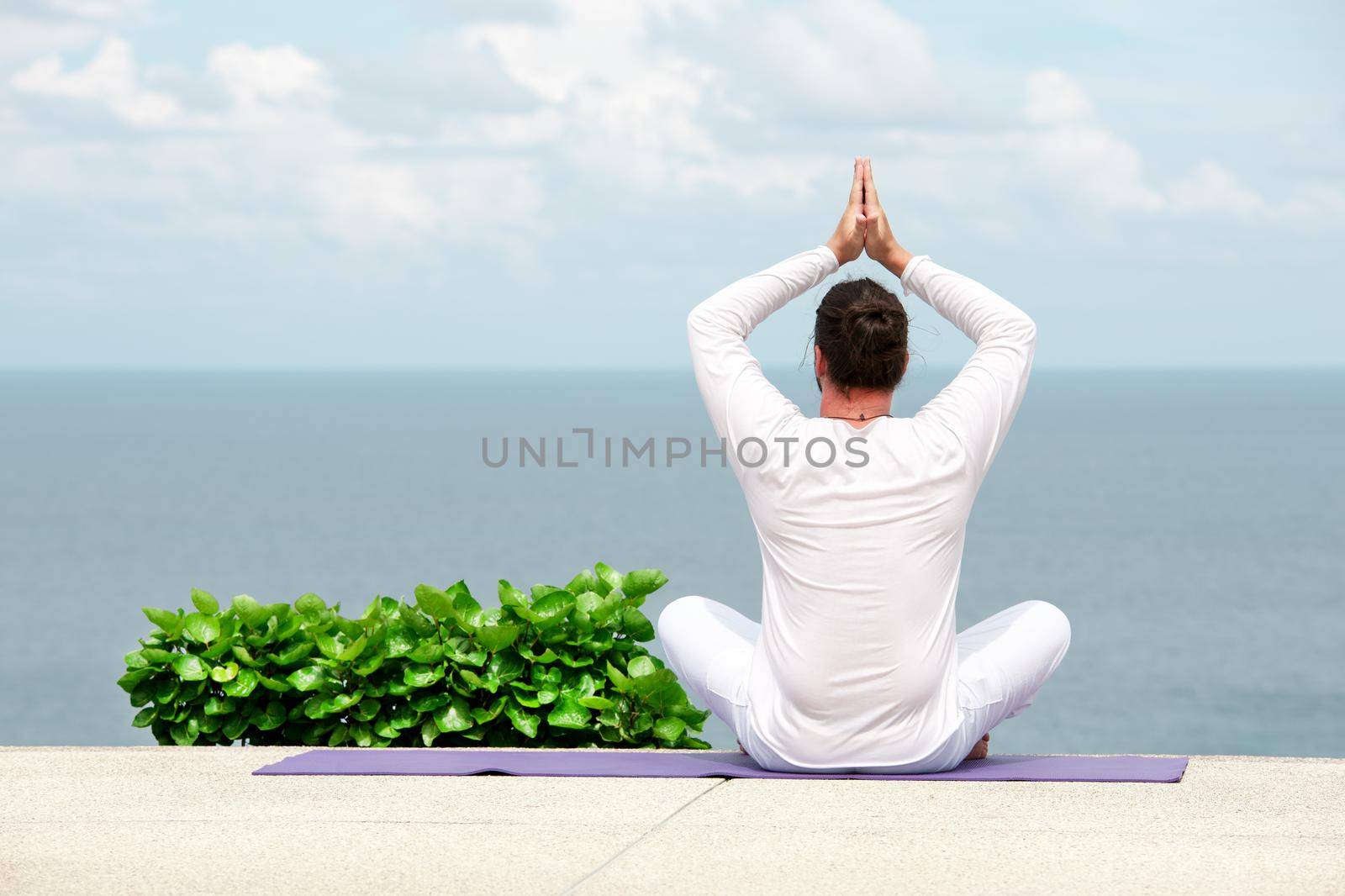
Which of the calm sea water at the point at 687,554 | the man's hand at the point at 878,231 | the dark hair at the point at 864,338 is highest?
the man's hand at the point at 878,231

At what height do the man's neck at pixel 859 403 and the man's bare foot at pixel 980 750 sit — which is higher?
the man's neck at pixel 859 403

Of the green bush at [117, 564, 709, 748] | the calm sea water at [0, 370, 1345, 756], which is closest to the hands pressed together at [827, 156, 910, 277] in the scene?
the calm sea water at [0, 370, 1345, 756]

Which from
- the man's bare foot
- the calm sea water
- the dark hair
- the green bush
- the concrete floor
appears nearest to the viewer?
the concrete floor

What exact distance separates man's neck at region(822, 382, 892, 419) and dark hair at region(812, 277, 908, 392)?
2cm

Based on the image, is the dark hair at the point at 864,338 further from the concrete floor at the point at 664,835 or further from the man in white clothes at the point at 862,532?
the concrete floor at the point at 664,835

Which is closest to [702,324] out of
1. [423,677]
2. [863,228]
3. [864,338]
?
[864,338]

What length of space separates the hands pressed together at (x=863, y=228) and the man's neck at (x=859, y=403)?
69 cm

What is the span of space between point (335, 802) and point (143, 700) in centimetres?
147

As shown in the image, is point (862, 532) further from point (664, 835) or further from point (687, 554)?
point (687, 554)

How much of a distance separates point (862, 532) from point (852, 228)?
3.61ft

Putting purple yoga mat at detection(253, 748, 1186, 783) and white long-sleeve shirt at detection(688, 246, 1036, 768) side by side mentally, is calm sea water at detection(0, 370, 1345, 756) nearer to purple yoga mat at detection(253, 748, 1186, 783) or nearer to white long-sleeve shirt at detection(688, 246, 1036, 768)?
white long-sleeve shirt at detection(688, 246, 1036, 768)

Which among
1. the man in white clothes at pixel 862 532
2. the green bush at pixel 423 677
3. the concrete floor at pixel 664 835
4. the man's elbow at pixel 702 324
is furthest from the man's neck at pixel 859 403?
the green bush at pixel 423 677

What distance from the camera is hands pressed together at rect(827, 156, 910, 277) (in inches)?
178

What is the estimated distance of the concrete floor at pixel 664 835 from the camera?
321 cm
